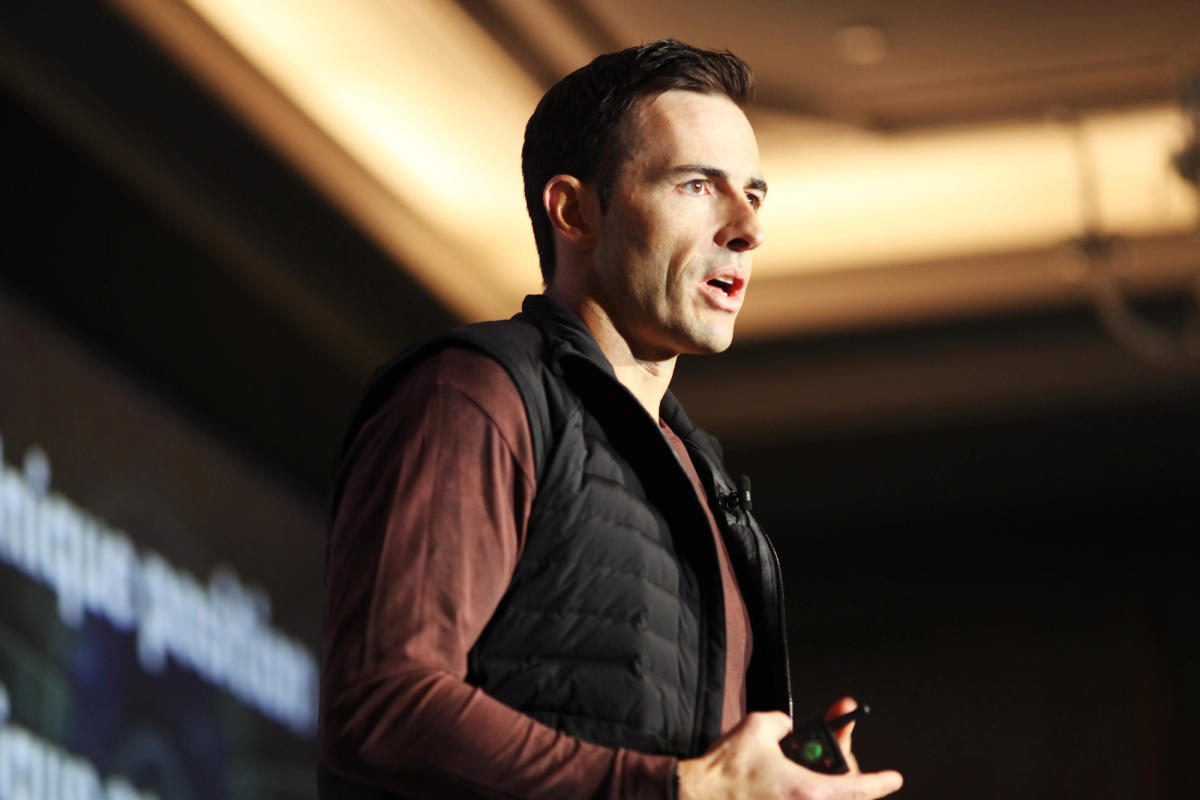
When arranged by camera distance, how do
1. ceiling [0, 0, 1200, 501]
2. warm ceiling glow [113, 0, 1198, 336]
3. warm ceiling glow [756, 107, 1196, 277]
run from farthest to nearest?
warm ceiling glow [756, 107, 1196, 277] < warm ceiling glow [113, 0, 1198, 336] < ceiling [0, 0, 1200, 501]

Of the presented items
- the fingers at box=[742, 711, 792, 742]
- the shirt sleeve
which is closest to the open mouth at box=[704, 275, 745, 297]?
the shirt sleeve

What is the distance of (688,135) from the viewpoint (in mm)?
1528

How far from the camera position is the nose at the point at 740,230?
1492mm

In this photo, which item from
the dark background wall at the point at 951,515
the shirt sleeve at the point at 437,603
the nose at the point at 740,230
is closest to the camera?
the shirt sleeve at the point at 437,603

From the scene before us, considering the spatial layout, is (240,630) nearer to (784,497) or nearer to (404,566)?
(784,497)

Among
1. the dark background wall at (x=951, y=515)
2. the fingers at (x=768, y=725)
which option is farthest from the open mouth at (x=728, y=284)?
the dark background wall at (x=951, y=515)

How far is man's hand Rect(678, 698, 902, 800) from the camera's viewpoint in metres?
1.16

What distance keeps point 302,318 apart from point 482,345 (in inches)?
174

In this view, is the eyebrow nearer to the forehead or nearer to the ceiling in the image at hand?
the forehead

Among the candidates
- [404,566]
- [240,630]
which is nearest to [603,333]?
[404,566]

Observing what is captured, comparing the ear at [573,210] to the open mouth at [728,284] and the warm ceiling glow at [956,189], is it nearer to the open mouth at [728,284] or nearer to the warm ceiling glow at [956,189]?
the open mouth at [728,284]

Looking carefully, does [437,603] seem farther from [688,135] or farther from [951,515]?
[951,515]

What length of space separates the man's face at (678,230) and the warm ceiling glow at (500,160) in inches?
116

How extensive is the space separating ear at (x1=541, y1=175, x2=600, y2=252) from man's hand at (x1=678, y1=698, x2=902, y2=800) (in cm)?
52
